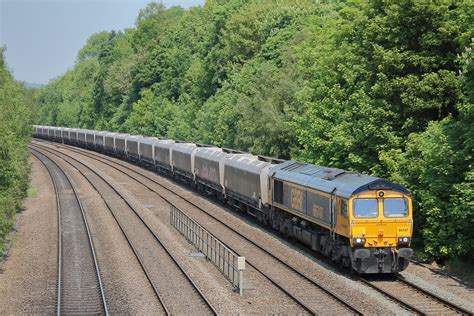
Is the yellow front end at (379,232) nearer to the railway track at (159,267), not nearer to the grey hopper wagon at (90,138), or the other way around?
the railway track at (159,267)

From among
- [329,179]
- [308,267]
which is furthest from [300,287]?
[329,179]

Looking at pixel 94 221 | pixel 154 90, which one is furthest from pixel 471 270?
pixel 154 90

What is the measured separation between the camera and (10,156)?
1532 inches

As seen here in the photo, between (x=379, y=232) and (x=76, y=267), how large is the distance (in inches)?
498

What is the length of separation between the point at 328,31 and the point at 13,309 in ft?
112

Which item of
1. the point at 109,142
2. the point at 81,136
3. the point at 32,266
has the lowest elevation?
the point at 32,266

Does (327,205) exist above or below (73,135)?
above

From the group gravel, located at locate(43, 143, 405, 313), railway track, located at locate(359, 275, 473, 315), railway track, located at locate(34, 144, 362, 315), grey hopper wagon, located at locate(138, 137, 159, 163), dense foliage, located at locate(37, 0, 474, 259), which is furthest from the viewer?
grey hopper wagon, located at locate(138, 137, 159, 163)

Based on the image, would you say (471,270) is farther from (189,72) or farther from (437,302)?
(189,72)

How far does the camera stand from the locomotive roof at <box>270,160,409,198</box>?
26359 mm

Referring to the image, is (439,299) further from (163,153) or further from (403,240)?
(163,153)

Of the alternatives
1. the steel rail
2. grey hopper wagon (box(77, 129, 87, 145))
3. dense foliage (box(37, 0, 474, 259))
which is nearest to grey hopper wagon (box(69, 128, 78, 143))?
grey hopper wagon (box(77, 129, 87, 145))

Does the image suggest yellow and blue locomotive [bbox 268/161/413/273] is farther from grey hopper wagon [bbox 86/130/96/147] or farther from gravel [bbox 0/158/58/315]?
grey hopper wagon [bbox 86/130/96/147]

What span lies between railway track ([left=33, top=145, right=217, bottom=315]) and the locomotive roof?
653 centimetres
